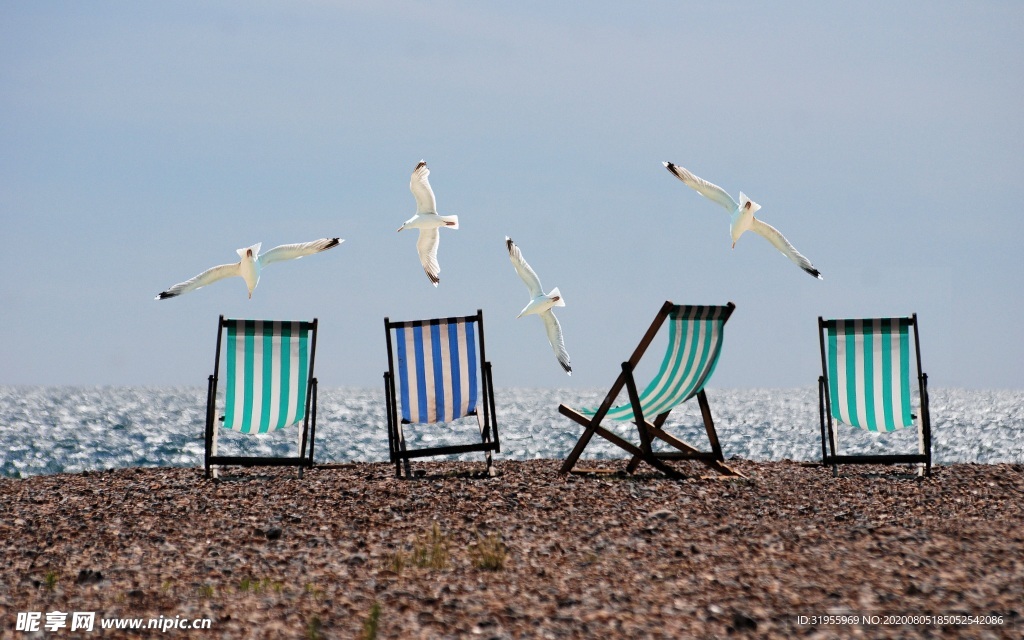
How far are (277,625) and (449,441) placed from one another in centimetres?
1487

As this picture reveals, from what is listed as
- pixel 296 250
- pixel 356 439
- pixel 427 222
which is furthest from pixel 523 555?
pixel 356 439

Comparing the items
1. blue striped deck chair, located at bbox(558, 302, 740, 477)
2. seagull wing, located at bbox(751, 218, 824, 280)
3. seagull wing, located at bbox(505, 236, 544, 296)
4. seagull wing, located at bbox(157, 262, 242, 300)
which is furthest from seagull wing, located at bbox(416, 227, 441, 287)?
seagull wing, located at bbox(751, 218, 824, 280)

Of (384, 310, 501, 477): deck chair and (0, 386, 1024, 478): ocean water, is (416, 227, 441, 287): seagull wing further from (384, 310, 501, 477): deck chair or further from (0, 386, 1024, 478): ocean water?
(0, 386, 1024, 478): ocean water

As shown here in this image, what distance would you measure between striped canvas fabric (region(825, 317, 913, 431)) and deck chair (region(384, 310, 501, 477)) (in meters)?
2.58

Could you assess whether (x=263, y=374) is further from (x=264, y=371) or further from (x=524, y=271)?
(x=524, y=271)

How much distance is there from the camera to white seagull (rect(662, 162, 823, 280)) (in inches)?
290

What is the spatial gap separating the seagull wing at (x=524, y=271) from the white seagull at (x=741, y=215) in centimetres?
132

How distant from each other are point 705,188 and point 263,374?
11.7 ft

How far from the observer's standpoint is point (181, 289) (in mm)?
7078

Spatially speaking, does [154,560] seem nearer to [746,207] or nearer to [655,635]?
[655,635]

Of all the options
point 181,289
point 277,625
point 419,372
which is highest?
point 181,289

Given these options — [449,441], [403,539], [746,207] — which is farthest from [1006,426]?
[403,539]

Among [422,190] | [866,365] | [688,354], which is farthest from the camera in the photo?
[422,190]

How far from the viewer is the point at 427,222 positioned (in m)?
7.73
